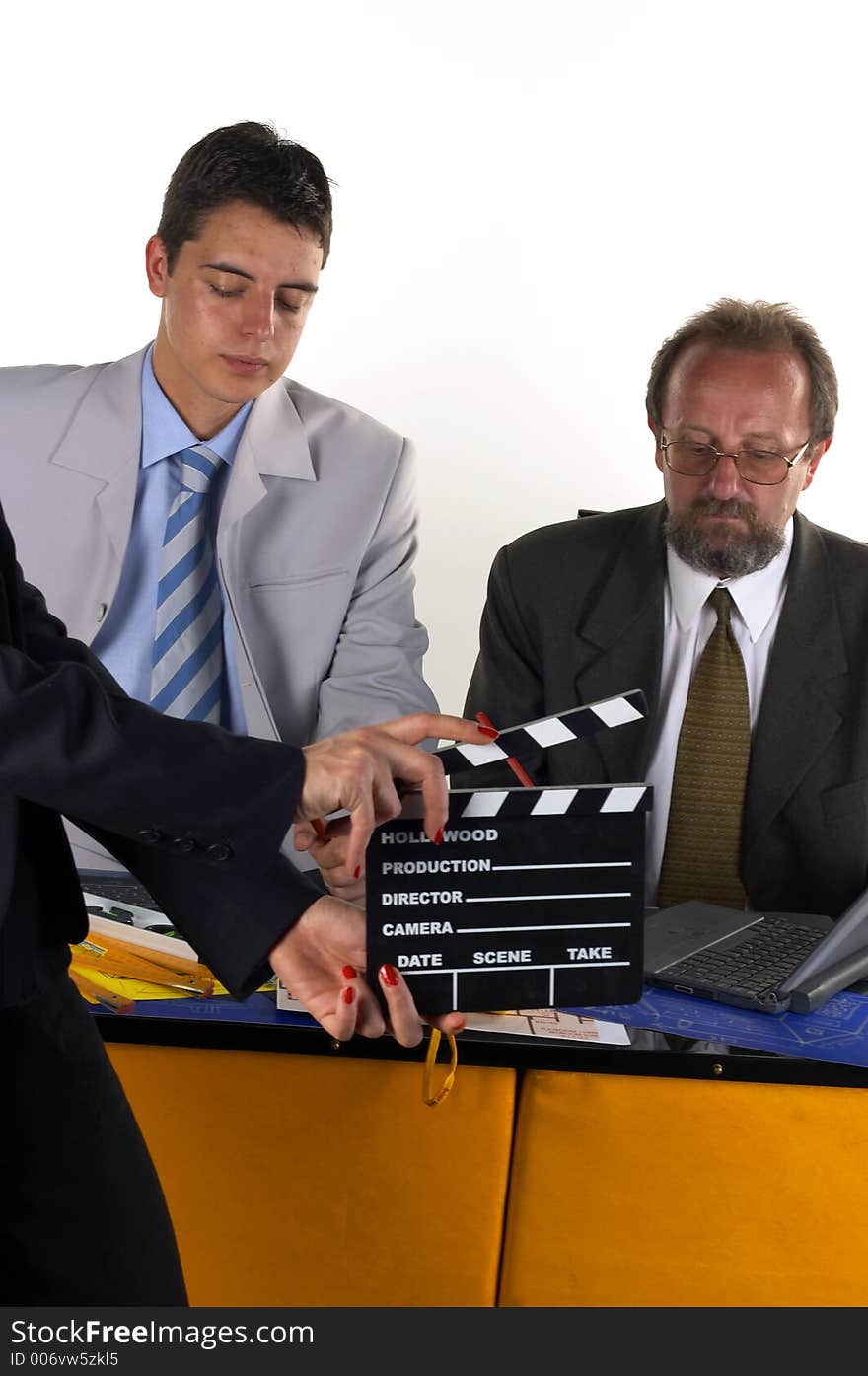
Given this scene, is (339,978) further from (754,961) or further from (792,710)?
(792,710)

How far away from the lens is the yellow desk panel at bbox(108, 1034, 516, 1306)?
178 cm

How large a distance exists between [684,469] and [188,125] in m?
2.56

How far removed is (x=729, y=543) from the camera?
2.71m

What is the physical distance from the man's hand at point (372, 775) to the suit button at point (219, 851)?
0.09 metres

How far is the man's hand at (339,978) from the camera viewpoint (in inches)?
58.2

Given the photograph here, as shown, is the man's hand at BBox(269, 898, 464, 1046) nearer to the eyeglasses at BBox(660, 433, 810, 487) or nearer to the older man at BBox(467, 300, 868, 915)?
the older man at BBox(467, 300, 868, 915)

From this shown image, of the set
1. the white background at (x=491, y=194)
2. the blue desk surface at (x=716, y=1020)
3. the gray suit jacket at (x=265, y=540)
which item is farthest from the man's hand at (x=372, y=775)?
the white background at (x=491, y=194)

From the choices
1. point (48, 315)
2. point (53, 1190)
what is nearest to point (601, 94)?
point (48, 315)

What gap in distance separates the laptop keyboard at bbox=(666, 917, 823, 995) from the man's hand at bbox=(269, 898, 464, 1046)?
20.3 inches

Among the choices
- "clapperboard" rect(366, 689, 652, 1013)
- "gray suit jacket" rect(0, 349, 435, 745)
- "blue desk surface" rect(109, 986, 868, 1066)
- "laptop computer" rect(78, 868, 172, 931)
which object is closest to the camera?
"clapperboard" rect(366, 689, 652, 1013)

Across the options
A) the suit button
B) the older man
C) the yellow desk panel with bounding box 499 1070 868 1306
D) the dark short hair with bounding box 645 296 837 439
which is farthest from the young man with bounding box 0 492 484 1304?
the dark short hair with bounding box 645 296 837 439

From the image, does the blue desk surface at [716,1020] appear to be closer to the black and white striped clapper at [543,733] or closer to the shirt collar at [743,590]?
the black and white striped clapper at [543,733]

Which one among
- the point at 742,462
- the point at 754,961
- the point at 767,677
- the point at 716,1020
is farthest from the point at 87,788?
the point at 742,462

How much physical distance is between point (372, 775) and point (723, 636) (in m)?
1.46
